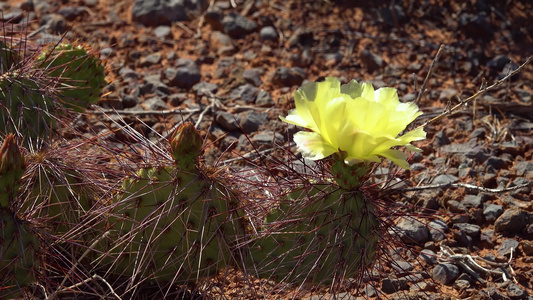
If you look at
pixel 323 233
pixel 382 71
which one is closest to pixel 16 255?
pixel 323 233

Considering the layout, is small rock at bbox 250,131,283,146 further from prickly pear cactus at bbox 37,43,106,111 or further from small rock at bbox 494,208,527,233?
small rock at bbox 494,208,527,233

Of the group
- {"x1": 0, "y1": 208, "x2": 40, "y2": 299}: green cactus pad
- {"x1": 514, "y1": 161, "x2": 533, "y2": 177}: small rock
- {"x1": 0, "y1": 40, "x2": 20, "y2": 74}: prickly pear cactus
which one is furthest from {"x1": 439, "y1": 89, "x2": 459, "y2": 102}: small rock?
{"x1": 0, "y1": 208, "x2": 40, "y2": 299}: green cactus pad

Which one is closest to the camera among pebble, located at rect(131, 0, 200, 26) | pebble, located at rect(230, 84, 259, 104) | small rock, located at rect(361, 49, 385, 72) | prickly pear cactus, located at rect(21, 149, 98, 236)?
prickly pear cactus, located at rect(21, 149, 98, 236)

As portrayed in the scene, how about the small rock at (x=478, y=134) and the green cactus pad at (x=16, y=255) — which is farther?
the small rock at (x=478, y=134)

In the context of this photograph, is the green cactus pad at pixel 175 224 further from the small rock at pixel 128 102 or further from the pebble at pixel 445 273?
the small rock at pixel 128 102

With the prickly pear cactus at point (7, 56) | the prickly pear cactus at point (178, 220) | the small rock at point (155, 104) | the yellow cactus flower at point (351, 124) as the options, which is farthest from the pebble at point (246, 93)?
the yellow cactus flower at point (351, 124)
